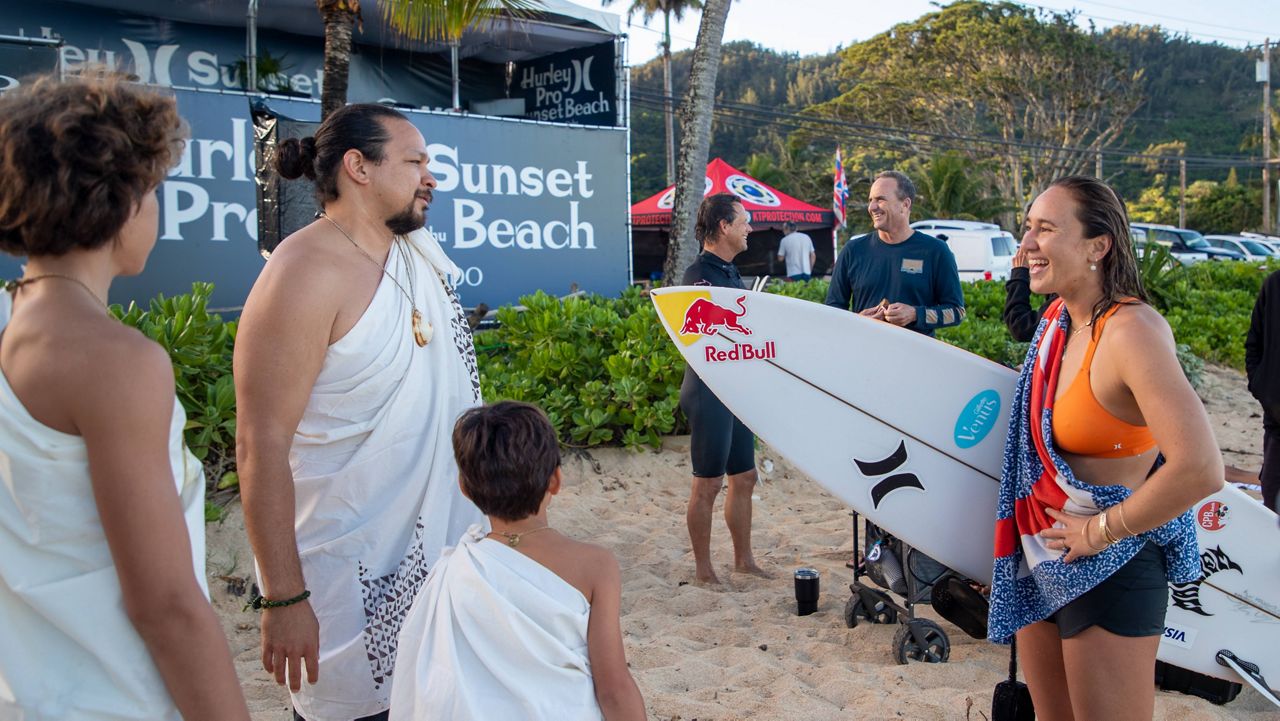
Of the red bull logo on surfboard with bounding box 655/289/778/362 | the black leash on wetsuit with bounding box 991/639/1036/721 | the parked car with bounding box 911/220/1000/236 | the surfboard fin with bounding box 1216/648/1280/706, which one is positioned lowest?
the surfboard fin with bounding box 1216/648/1280/706

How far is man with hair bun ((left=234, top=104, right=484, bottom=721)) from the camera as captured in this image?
187 cm

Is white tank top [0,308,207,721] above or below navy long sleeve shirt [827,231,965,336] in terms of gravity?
below

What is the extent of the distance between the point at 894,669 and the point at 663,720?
95 cm

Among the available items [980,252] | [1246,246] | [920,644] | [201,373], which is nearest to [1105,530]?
[920,644]

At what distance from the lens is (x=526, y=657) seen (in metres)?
1.73

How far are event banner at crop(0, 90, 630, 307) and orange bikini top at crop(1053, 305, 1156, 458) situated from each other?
5548mm

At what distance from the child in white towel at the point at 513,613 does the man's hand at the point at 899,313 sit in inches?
103

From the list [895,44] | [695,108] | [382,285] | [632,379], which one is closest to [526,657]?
[382,285]

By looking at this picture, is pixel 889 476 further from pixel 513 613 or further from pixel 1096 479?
pixel 513 613

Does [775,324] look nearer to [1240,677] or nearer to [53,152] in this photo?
[1240,677]

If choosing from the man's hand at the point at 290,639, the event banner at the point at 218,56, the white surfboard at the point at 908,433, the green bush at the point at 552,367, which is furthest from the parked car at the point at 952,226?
the man's hand at the point at 290,639

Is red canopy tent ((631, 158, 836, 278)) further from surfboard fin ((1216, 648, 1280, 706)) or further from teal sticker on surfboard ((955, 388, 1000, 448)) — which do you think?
surfboard fin ((1216, 648, 1280, 706))

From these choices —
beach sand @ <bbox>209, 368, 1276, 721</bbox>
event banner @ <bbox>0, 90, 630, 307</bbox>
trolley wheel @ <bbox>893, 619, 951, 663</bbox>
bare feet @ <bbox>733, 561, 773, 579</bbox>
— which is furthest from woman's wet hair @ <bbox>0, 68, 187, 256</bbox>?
event banner @ <bbox>0, 90, 630, 307</bbox>

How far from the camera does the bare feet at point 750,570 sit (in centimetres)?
466
